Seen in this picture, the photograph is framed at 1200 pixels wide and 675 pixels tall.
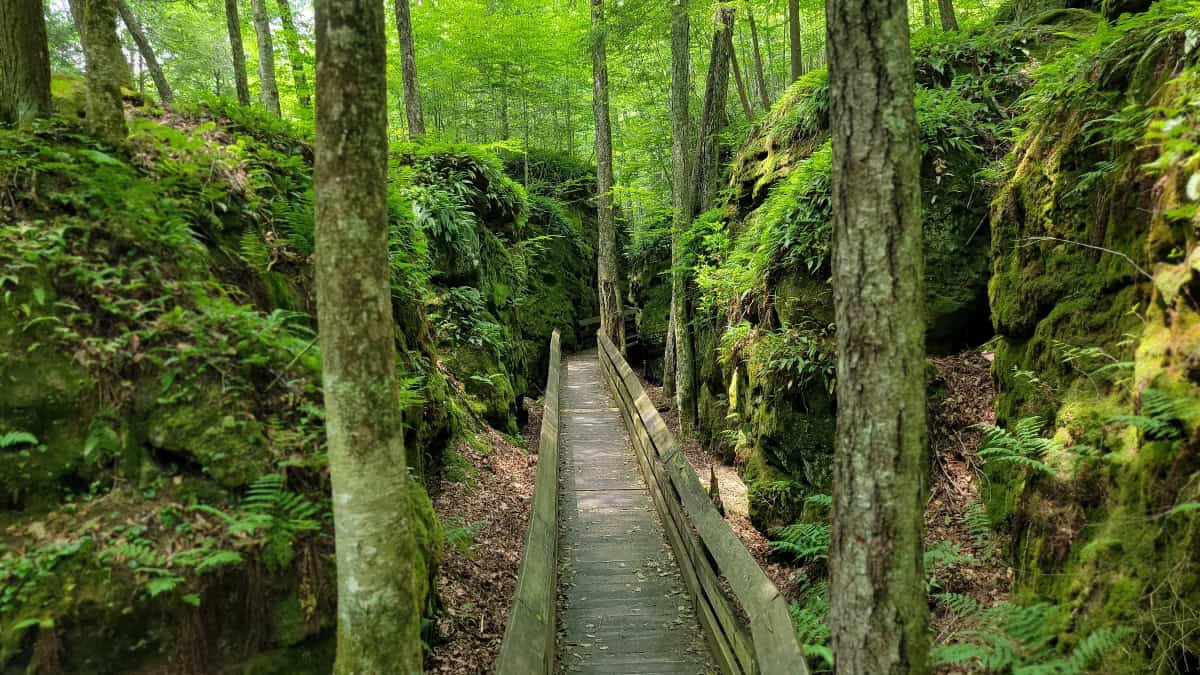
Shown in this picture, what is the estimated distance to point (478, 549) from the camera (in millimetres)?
6090

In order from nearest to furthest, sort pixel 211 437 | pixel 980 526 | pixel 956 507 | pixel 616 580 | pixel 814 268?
1. pixel 211 437
2. pixel 980 526
3. pixel 956 507
4. pixel 616 580
5. pixel 814 268

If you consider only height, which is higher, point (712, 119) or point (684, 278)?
point (712, 119)

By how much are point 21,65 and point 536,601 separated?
5.36 m

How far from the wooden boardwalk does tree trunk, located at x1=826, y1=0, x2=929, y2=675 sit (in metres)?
2.55

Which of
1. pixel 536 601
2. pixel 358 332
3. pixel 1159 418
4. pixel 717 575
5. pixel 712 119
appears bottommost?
pixel 717 575

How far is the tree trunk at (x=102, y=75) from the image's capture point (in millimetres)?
4109

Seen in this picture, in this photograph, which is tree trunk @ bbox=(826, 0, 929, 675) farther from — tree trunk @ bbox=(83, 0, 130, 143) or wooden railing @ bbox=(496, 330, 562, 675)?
tree trunk @ bbox=(83, 0, 130, 143)

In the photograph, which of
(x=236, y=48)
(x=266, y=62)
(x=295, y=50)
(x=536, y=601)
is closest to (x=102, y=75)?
(x=536, y=601)

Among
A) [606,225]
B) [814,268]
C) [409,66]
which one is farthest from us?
[606,225]

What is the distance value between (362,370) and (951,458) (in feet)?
16.1

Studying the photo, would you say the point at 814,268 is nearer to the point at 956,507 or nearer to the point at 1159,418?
the point at 956,507

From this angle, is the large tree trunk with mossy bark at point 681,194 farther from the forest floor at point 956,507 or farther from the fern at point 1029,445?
the fern at point 1029,445

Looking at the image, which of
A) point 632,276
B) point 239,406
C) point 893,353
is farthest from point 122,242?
point 632,276

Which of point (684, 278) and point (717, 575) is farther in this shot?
point (684, 278)
